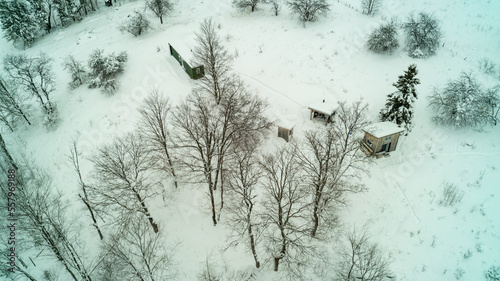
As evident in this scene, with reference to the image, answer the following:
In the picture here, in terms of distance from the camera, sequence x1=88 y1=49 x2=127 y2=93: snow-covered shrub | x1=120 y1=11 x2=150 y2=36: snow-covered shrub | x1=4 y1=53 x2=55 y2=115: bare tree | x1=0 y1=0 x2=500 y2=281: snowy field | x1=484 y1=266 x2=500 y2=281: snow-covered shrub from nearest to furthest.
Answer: x1=484 y1=266 x2=500 y2=281: snow-covered shrub → x1=0 y1=0 x2=500 y2=281: snowy field → x1=4 y1=53 x2=55 y2=115: bare tree → x1=88 y1=49 x2=127 y2=93: snow-covered shrub → x1=120 y1=11 x2=150 y2=36: snow-covered shrub

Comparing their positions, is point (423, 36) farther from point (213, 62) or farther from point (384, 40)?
point (213, 62)

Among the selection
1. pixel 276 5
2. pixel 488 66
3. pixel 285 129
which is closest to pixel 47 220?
pixel 285 129

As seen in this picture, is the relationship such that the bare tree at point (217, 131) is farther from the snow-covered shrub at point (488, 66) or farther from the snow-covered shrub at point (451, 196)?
the snow-covered shrub at point (488, 66)

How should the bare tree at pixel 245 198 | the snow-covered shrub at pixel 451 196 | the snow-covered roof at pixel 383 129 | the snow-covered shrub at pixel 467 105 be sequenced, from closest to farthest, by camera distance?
the bare tree at pixel 245 198
the snow-covered shrub at pixel 451 196
the snow-covered roof at pixel 383 129
the snow-covered shrub at pixel 467 105

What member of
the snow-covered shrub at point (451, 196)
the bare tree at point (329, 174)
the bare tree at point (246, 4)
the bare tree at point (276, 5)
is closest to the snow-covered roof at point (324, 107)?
the bare tree at point (329, 174)

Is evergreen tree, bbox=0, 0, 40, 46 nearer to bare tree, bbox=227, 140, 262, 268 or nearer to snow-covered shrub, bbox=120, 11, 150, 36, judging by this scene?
snow-covered shrub, bbox=120, 11, 150, 36

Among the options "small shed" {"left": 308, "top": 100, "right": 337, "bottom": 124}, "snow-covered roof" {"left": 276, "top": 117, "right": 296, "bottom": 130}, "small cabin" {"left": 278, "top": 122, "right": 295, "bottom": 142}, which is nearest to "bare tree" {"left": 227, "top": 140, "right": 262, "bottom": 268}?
"small cabin" {"left": 278, "top": 122, "right": 295, "bottom": 142}
